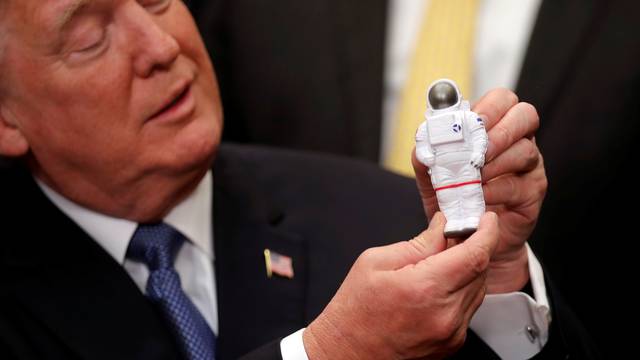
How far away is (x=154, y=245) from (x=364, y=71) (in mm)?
1112

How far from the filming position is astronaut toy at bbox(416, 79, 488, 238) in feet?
6.43

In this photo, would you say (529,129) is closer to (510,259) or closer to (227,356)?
(510,259)

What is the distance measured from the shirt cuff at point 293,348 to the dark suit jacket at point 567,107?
123 cm

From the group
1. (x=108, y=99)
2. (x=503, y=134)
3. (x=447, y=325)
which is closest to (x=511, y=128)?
(x=503, y=134)

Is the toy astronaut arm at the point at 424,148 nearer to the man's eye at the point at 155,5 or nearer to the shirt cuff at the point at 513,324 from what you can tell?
the shirt cuff at the point at 513,324

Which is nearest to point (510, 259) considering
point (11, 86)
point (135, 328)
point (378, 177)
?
point (378, 177)

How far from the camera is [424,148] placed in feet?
6.59

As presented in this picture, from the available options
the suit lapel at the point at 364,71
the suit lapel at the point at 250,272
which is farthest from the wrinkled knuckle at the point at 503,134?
the suit lapel at the point at 364,71

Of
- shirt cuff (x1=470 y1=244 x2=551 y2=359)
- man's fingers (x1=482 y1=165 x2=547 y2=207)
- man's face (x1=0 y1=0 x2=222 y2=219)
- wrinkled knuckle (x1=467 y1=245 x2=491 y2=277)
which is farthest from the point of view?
man's face (x1=0 y1=0 x2=222 y2=219)

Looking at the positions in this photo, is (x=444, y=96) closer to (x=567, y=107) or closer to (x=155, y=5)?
(x=155, y=5)

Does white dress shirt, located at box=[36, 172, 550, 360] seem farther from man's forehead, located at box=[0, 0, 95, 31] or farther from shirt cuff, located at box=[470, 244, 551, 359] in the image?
man's forehead, located at box=[0, 0, 95, 31]

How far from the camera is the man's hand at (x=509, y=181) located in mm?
2154

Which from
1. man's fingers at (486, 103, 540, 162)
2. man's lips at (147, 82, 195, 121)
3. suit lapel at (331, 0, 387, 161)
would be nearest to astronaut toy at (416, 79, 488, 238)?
man's fingers at (486, 103, 540, 162)

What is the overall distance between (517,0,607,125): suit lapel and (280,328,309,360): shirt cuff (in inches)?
51.7
